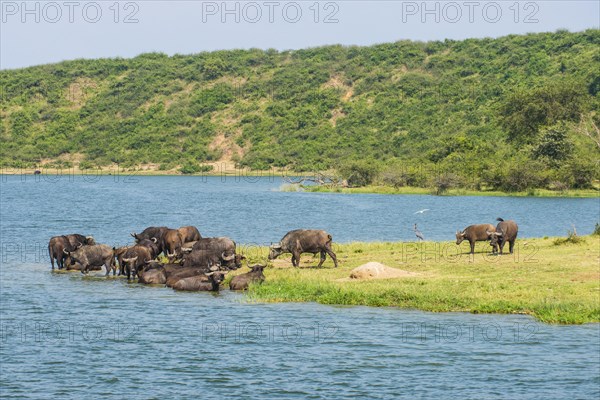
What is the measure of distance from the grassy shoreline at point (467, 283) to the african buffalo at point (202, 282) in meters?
1.23

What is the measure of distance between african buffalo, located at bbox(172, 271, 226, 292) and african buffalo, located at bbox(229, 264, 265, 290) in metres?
0.42

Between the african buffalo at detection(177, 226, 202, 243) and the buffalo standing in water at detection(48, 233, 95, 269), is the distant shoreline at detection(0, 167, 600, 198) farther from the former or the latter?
the buffalo standing in water at detection(48, 233, 95, 269)

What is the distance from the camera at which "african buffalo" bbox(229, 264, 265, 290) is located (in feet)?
89.5

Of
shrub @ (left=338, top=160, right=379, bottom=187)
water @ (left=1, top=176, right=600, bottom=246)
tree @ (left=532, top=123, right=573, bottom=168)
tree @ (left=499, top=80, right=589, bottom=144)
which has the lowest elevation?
water @ (left=1, top=176, right=600, bottom=246)

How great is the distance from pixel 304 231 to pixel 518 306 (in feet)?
28.6

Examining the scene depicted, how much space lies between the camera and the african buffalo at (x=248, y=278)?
89.5 feet

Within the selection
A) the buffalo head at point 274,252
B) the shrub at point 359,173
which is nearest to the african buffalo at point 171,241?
the buffalo head at point 274,252

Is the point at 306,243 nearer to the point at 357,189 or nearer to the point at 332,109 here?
the point at 357,189

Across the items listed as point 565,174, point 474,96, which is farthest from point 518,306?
point 474,96

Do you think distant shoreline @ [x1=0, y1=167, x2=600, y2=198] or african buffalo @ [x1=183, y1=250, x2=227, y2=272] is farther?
distant shoreline @ [x1=0, y1=167, x2=600, y2=198]

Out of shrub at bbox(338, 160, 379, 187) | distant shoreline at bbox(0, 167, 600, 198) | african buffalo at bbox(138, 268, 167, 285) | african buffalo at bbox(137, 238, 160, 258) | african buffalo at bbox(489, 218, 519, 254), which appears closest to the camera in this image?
african buffalo at bbox(138, 268, 167, 285)

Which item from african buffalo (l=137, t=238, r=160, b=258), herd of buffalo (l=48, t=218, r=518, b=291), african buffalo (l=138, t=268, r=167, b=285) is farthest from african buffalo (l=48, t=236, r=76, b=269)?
african buffalo (l=138, t=268, r=167, b=285)

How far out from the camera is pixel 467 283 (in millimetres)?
25156

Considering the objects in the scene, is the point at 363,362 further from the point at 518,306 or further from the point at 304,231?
the point at 304,231
